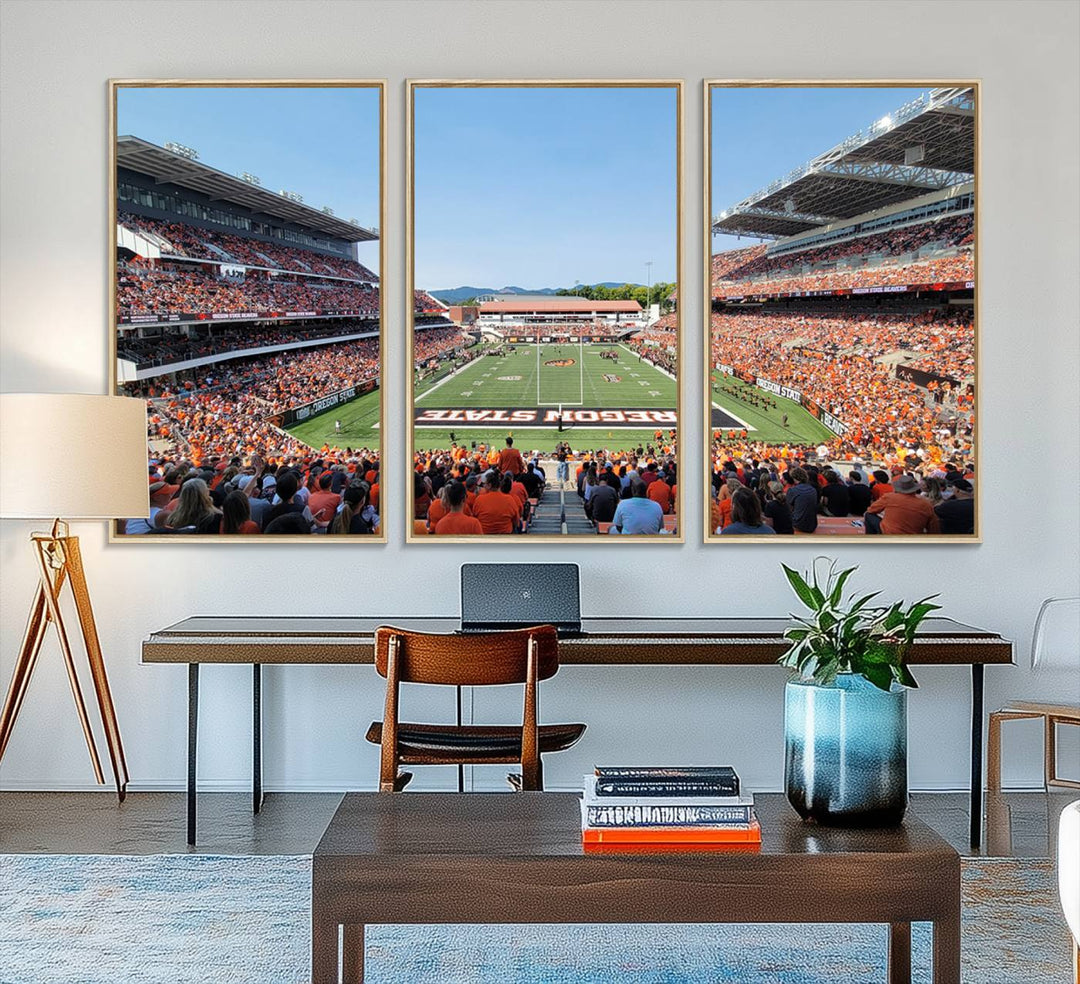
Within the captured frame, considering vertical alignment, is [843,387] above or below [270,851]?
above

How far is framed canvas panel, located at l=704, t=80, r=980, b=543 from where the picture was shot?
15.2ft

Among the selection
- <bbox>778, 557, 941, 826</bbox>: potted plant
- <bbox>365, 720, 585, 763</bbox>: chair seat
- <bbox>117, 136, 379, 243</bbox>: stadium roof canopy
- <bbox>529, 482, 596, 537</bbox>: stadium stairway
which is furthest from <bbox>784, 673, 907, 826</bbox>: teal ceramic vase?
<bbox>117, 136, 379, 243</bbox>: stadium roof canopy

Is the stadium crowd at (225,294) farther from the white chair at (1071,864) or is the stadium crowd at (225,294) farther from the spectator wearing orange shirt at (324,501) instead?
the white chair at (1071,864)

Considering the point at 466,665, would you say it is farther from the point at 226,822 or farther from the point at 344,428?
the point at 344,428

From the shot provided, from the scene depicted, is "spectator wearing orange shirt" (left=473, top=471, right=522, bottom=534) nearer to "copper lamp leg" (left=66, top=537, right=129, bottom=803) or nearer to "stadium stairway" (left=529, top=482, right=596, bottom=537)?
"stadium stairway" (left=529, top=482, right=596, bottom=537)

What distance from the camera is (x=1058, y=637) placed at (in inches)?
178

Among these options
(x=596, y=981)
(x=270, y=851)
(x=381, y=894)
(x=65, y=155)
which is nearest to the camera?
(x=381, y=894)

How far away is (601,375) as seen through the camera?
15.5 ft

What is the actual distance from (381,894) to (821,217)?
3.34 metres

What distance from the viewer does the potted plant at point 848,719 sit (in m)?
2.34

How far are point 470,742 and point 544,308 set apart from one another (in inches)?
73.0

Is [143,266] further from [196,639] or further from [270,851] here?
[270,851]

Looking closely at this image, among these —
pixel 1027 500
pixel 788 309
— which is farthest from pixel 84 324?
pixel 1027 500

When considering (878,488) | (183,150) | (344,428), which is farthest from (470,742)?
(183,150)
